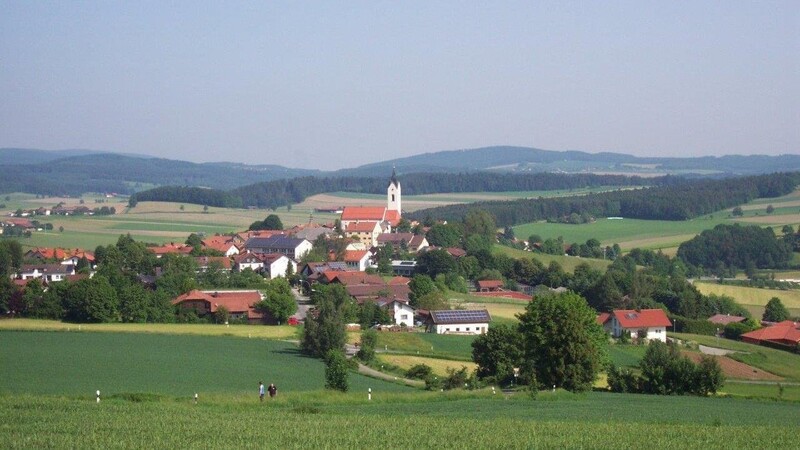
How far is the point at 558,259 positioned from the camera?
3051 inches

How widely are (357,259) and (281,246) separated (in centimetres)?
623

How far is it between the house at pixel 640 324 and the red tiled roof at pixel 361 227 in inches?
1428

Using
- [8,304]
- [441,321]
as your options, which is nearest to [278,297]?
[441,321]

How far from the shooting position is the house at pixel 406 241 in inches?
3141

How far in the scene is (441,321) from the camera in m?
49.8

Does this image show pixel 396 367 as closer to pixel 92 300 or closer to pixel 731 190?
pixel 92 300

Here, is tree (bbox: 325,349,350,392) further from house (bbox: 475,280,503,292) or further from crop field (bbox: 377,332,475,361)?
house (bbox: 475,280,503,292)

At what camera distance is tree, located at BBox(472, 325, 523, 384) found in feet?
107

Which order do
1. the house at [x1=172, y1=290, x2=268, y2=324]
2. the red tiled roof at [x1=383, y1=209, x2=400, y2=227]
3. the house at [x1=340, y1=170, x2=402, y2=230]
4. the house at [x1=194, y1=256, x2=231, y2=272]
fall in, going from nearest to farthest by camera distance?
the house at [x1=172, y1=290, x2=268, y2=324] → the house at [x1=194, y1=256, x2=231, y2=272] → the house at [x1=340, y1=170, x2=402, y2=230] → the red tiled roof at [x1=383, y1=209, x2=400, y2=227]

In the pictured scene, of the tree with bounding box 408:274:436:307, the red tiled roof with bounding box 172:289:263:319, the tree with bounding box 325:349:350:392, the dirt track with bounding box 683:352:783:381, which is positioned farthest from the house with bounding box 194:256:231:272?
the tree with bounding box 325:349:350:392

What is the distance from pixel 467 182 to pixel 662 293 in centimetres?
12320

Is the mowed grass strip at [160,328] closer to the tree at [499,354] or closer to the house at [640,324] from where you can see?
the tree at [499,354]

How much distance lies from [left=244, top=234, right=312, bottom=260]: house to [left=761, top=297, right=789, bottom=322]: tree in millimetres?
29790

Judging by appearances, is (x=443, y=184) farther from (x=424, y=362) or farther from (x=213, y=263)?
(x=424, y=362)
